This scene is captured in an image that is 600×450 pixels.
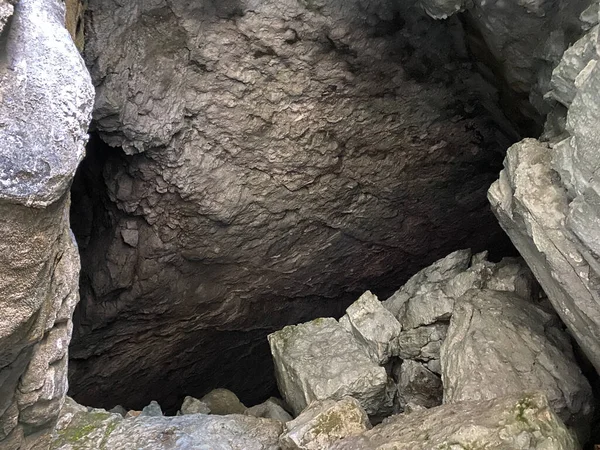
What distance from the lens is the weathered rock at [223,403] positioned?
478 cm

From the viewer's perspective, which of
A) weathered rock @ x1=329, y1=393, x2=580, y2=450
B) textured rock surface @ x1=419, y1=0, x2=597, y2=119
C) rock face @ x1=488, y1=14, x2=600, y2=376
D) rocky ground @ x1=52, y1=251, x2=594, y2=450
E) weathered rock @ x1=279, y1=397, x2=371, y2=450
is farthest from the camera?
weathered rock @ x1=279, y1=397, x2=371, y2=450

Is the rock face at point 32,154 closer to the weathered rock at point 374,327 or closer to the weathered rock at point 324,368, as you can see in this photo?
the weathered rock at point 324,368

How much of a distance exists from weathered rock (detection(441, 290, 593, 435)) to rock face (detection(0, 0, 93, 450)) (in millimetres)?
2107

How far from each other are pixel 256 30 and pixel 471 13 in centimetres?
125

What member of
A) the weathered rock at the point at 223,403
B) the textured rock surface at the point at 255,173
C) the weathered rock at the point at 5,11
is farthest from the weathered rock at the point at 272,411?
the weathered rock at the point at 5,11

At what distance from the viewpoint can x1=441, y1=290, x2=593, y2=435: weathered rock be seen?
10.1ft

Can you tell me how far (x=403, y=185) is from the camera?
4.70 metres

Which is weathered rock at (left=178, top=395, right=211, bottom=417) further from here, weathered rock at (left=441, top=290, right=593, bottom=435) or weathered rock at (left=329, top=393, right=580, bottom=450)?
weathered rock at (left=329, top=393, right=580, bottom=450)

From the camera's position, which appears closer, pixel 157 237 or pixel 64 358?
pixel 64 358

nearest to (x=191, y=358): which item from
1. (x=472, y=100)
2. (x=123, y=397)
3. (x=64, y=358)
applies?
(x=123, y=397)

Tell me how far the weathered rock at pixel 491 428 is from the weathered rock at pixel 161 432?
0.94 meters

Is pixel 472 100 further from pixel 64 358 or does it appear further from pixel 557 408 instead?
pixel 64 358

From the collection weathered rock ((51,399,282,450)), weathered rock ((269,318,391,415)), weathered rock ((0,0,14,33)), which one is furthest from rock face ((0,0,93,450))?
weathered rock ((269,318,391,415))

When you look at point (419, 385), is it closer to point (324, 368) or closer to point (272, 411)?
point (324, 368)
